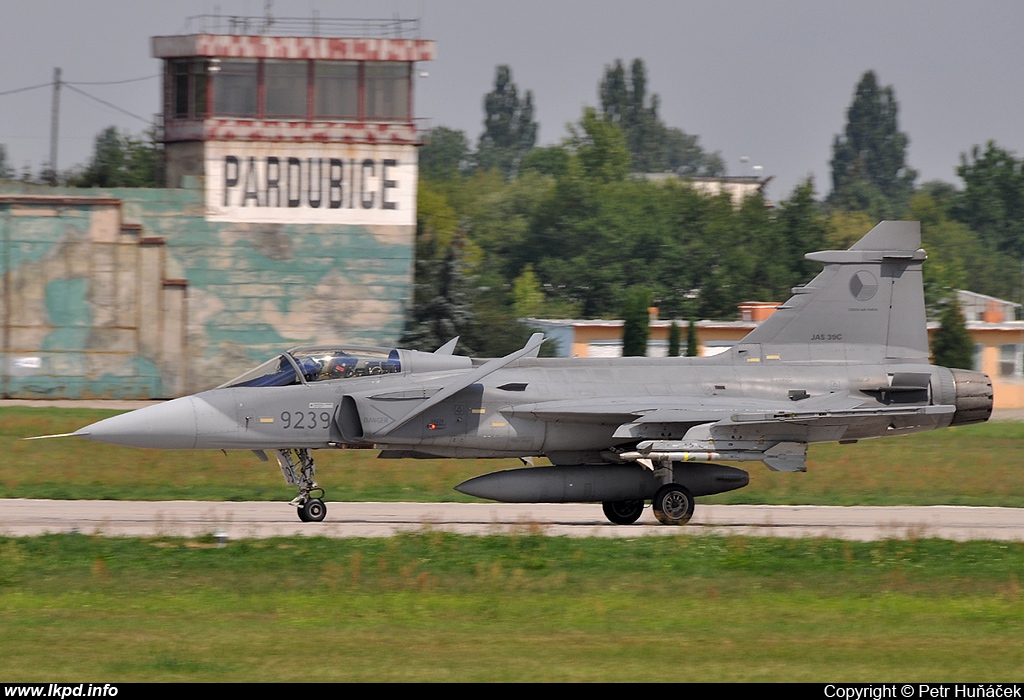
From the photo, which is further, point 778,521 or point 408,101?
point 408,101

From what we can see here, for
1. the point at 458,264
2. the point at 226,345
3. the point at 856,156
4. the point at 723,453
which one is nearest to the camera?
the point at 723,453

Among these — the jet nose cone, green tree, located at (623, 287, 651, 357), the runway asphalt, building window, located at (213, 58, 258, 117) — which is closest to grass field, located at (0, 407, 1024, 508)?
the runway asphalt

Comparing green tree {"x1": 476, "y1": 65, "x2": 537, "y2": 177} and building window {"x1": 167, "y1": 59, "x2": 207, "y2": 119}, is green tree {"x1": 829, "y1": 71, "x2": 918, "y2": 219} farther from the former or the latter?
building window {"x1": 167, "y1": 59, "x2": 207, "y2": 119}

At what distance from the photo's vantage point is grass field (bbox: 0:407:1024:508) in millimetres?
20734

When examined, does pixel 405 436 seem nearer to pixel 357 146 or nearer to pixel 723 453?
pixel 723 453

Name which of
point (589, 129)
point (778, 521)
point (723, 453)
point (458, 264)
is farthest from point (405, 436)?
point (589, 129)

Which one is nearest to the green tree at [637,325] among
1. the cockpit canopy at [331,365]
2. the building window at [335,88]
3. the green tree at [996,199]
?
the building window at [335,88]

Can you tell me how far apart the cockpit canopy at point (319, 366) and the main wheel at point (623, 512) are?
3.68 meters

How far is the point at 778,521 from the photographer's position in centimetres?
1811

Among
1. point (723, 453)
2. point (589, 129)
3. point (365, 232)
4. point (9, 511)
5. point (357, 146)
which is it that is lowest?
point (9, 511)

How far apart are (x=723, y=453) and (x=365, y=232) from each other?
93.9 feet

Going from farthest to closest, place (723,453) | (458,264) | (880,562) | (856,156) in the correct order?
(856,156) → (458,264) → (723,453) → (880,562)

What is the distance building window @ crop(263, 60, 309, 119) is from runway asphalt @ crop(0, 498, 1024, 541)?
1003 inches

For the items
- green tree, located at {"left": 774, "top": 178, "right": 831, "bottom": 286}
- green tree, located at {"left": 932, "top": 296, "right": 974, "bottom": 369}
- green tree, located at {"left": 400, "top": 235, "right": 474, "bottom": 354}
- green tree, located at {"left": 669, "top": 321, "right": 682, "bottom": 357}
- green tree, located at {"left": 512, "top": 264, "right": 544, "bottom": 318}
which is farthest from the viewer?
green tree, located at {"left": 774, "top": 178, "right": 831, "bottom": 286}
